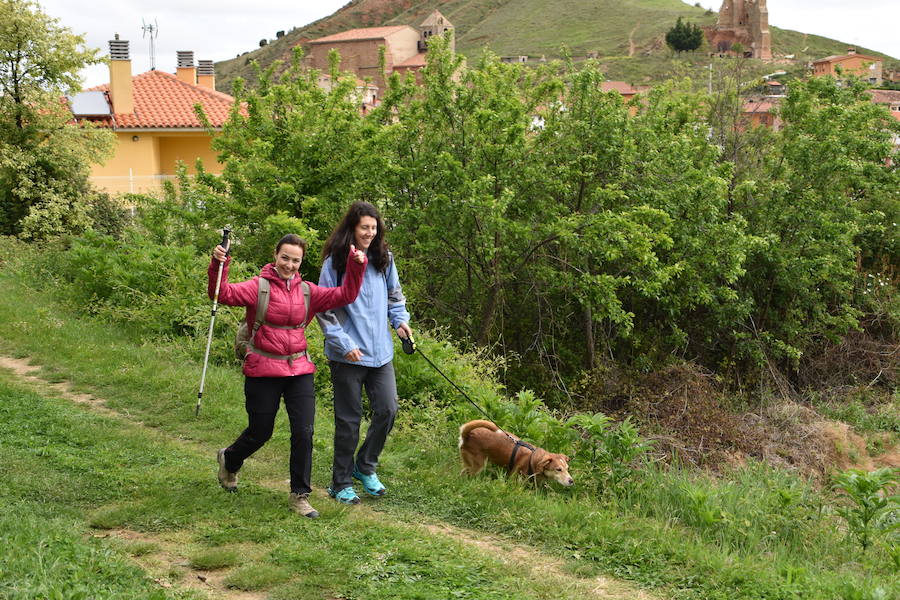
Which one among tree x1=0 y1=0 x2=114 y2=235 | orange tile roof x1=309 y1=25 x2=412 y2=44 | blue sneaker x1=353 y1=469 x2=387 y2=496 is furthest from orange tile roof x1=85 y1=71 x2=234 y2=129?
orange tile roof x1=309 y1=25 x2=412 y2=44

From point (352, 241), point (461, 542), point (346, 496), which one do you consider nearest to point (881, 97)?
point (352, 241)

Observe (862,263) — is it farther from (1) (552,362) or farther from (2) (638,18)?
(2) (638,18)

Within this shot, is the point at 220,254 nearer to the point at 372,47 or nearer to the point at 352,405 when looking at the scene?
the point at 352,405

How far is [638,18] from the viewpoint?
5487 inches

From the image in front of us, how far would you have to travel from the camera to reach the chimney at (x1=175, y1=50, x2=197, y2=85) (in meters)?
41.8

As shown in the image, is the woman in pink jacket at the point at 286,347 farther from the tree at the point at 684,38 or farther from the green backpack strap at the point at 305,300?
the tree at the point at 684,38

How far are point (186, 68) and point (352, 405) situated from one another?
Result: 39564 mm

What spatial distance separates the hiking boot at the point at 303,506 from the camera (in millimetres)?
5629

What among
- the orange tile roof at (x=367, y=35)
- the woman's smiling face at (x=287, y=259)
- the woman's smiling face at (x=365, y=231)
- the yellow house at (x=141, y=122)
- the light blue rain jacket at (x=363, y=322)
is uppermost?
the orange tile roof at (x=367, y=35)

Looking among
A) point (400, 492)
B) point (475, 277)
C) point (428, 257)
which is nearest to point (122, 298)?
point (428, 257)

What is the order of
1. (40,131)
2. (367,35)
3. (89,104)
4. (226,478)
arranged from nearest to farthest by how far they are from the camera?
(226,478), (40,131), (89,104), (367,35)

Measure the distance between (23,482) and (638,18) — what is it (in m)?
145

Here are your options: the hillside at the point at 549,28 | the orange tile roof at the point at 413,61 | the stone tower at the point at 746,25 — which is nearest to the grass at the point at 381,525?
the orange tile roof at the point at 413,61

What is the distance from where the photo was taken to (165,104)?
1420 inches
